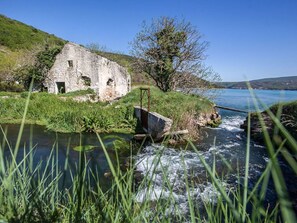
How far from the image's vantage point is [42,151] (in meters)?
8.99

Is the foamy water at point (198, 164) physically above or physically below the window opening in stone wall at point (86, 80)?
below

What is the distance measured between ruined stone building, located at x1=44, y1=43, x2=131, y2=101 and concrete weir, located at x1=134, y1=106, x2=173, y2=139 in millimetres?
11089

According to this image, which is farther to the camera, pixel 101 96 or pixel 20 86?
pixel 20 86

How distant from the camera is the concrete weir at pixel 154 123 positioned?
31.2ft

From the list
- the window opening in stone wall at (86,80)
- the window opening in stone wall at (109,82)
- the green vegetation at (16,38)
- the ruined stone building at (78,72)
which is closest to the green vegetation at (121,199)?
the ruined stone building at (78,72)

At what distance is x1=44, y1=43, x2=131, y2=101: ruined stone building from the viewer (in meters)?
23.6

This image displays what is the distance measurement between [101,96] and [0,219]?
76.6 ft

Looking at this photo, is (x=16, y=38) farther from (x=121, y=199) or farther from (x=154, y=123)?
(x=121, y=199)

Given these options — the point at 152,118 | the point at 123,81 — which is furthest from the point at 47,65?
the point at 152,118

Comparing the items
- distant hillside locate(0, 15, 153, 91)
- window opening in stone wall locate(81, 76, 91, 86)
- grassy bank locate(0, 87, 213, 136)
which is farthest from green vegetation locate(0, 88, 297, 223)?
window opening in stone wall locate(81, 76, 91, 86)

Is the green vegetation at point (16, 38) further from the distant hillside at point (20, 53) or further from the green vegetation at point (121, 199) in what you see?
the green vegetation at point (121, 199)

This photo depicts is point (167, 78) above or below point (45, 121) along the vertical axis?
above

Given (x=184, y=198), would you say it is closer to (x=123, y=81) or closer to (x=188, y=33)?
(x=188, y=33)

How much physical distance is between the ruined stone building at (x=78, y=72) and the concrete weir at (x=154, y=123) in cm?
1109
